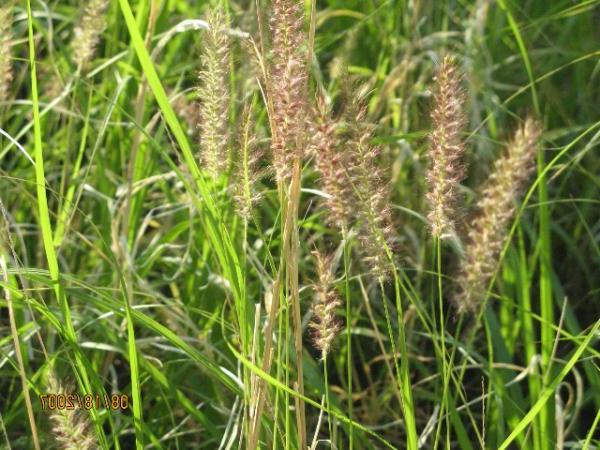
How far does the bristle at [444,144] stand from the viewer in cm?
119

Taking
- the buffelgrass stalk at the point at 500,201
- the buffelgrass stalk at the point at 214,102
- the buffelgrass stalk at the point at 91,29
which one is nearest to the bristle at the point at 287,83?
the buffelgrass stalk at the point at 214,102

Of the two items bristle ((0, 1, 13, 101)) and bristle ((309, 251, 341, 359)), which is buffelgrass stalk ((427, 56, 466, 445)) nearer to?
bristle ((309, 251, 341, 359))

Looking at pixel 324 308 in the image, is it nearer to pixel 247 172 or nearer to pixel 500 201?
pixel 247 172

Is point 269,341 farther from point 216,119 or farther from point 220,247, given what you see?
point 216,119

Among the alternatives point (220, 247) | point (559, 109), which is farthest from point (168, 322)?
point (559, 109)

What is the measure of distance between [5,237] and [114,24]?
1.17 meters

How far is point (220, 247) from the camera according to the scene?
127 centimetres

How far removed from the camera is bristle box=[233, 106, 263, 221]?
3.94ft

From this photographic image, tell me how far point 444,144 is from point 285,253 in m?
0.25

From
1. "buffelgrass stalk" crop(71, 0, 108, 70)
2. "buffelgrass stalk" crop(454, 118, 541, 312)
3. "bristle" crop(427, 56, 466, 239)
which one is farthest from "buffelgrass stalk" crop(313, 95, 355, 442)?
"buffelgrass stalk" crop(71, 0, 108, 70)

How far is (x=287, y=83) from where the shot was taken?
3.69ft

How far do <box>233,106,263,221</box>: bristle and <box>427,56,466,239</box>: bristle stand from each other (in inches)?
8.9
